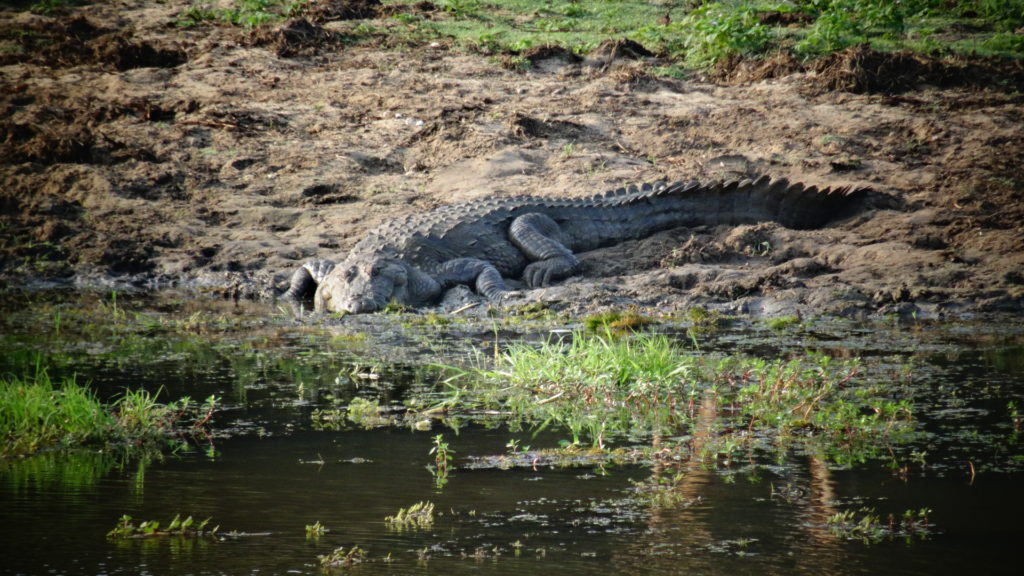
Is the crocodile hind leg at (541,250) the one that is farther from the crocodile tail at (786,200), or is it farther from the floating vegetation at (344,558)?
the floating vegetation at (344,558)

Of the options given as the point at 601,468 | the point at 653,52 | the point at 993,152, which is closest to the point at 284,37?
the point at 653,52

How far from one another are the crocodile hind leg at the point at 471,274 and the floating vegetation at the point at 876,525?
572 cm

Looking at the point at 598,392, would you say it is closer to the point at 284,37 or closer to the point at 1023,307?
the point at 1023,307

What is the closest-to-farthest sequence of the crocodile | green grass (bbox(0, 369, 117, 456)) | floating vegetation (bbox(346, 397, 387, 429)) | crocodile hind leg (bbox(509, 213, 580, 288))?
green grass (bbox(0, 369, 117, 456))
floating vegetation (bbox(346, 397, 387, 429))
the crocodile
crocodile hind leg (bbox(509, 213, 580, 288))

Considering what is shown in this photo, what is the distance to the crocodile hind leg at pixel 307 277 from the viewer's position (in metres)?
8.79

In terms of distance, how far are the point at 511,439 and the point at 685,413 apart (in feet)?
3.15

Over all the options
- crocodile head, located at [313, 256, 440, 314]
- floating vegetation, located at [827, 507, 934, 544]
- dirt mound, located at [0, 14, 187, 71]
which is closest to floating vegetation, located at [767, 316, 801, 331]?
crocodile head, located at [313, 256, 440, 314]

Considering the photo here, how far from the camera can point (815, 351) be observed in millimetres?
6344

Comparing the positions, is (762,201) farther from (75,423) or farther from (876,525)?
(75,423)

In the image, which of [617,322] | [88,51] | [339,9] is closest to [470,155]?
[617,322]

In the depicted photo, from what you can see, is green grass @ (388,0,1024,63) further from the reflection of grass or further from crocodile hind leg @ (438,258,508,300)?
the reflection of grass

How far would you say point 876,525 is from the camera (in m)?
3.19

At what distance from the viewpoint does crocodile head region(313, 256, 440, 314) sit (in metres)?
8.22

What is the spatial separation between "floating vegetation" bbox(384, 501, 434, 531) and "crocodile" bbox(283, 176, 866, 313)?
513 centimetres
